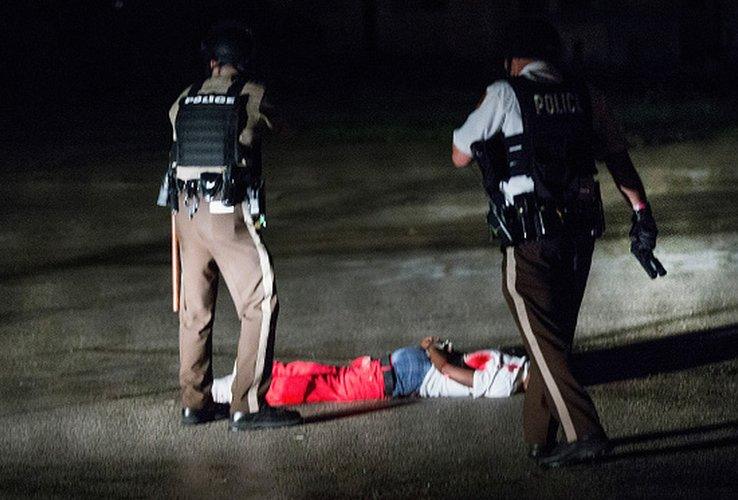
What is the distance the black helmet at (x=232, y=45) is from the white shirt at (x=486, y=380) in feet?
5.95

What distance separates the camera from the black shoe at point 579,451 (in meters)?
6.28

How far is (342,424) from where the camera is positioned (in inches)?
285

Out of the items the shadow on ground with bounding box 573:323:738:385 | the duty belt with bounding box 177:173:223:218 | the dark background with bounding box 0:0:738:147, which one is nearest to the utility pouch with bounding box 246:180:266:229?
the duty belt with bounding box 177:173:223:218

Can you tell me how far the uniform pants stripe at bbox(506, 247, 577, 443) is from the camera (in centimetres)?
627

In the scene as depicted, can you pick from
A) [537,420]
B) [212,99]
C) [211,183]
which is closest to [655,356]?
[537,420]

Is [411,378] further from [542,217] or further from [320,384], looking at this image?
[542,217]

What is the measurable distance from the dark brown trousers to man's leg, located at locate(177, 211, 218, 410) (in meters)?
1.53

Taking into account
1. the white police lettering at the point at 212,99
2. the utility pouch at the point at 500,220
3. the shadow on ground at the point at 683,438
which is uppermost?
the white police lettering at the point at 212,99

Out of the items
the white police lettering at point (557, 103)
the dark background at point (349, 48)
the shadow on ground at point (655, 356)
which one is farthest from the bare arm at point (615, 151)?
the dark background at point (349, 48)

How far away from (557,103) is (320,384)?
7.07 feet

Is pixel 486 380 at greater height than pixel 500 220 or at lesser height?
lesser

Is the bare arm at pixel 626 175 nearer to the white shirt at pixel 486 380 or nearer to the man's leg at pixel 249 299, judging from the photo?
the white shirt at pixel 486 380

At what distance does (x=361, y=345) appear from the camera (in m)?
9.05

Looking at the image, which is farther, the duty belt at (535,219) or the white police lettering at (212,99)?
the white police lettering at (212,99)
